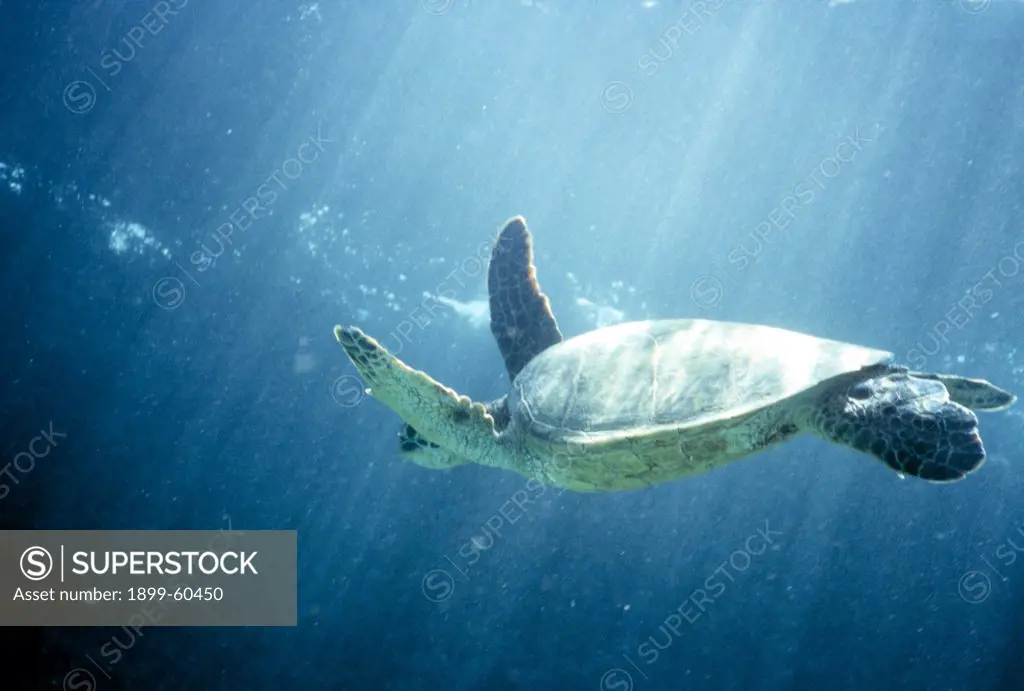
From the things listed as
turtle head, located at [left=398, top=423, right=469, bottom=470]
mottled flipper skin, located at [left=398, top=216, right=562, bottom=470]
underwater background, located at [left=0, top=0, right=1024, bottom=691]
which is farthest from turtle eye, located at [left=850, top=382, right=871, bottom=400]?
underwater background, located at [left=0, top=0, right=1024, bottom=691]

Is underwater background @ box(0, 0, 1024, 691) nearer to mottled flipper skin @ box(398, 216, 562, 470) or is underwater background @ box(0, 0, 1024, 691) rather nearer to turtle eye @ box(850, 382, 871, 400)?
mottled flipper skin @ box(398, 216, 562, 470)

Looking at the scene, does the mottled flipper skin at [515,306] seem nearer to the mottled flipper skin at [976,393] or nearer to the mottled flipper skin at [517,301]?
the mottled flipper skin at [517,301]

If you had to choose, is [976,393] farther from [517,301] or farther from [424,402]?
[424,402]

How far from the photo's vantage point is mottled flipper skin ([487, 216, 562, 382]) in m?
7.55

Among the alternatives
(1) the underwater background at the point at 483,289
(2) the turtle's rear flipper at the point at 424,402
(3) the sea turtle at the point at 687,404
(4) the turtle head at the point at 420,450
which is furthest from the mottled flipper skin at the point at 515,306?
(1) the underwater background at the point at 483,289

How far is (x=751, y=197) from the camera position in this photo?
16578 millimetres

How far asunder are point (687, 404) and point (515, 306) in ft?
10.5

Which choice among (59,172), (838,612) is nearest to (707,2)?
(59,172)

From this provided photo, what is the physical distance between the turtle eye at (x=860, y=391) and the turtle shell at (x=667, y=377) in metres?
0.20

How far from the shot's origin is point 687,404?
4.95m

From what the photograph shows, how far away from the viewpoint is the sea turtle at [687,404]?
445 centimetres

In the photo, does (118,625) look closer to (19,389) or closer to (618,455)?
(19,389)

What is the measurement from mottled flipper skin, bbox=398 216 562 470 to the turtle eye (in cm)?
357

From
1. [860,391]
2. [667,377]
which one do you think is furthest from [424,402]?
[860,391]
